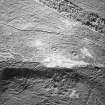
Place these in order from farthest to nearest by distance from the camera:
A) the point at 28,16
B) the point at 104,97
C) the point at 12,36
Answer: the point at 28,16 → the point at 12,36 → the point at 104,97

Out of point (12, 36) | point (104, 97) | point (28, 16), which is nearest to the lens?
point (104, 97)

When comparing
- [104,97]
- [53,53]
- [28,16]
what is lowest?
[104,97]

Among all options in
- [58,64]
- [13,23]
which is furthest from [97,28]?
[13,23]

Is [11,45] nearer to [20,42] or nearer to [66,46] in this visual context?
[20,42]

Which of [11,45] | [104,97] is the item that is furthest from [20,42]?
[104,97]

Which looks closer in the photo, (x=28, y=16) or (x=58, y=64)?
(x=58, y=64)

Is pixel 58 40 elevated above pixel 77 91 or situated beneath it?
elevated above
